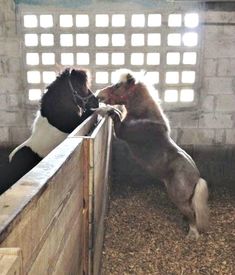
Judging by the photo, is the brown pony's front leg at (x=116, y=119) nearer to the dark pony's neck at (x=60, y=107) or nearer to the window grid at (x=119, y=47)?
the dark pony's neck at (x=60, y=107)

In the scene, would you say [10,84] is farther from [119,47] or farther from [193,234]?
[193,234]

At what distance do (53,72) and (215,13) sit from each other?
1881 millimetres

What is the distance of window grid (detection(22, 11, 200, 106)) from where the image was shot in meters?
4.05

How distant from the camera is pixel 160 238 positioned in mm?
2992

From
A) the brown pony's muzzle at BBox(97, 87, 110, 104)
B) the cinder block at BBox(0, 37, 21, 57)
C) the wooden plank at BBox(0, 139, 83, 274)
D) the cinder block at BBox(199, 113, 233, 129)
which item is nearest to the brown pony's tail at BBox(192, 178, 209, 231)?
the brown pony's muzzle at BBox(97, 87, 110, 104)

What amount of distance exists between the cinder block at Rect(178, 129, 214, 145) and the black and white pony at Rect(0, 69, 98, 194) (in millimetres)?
1474

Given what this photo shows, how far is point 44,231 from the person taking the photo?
89cm

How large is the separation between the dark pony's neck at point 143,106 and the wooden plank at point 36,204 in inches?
82.2

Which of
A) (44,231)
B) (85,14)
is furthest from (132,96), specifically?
(44,231)

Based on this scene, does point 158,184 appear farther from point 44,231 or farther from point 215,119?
point 44,231

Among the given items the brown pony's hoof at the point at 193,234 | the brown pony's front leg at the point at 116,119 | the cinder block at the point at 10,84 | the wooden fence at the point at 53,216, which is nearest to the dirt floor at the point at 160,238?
the brown pony's hoof at the point at 193,234

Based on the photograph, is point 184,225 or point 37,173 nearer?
point 37,173

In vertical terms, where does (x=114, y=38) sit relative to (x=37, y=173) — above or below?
above

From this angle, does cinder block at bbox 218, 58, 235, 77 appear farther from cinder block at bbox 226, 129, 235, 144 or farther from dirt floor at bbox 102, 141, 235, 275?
dirt floor at bbox 102, 141, 235, 275
